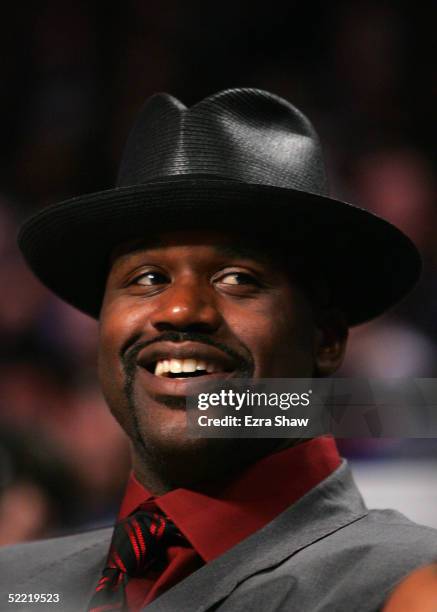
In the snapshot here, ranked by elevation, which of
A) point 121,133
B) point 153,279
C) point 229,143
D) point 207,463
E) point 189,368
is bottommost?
Result: point 207,463

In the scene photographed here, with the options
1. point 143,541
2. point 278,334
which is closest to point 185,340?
point 278,334

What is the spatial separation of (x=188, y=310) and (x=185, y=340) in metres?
0.03

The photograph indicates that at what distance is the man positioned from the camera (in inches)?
48.3

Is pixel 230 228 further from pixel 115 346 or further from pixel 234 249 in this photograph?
pixel 115 346

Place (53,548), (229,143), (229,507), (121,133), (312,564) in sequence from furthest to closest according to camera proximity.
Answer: (121,133) < (53,548) < (229,143) < (229,507) < (312,564)

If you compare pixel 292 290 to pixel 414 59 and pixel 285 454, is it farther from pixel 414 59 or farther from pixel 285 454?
pixel 414 59

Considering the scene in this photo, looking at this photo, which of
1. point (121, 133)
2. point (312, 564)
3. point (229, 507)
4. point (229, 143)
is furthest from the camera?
point (121, 133)

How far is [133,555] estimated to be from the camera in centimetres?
127

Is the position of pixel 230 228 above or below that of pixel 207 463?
above

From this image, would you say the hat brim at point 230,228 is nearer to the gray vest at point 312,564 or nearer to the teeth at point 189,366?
the teeth at point 189,366

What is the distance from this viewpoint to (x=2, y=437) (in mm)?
2070

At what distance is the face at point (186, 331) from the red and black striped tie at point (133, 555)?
0.23ft

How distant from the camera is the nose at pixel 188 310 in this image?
1268mm

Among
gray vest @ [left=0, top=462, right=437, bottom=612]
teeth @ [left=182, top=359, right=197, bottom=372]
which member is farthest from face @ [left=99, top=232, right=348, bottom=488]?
gray vest @ [left=0, top=462, right=437, bottom=612]
